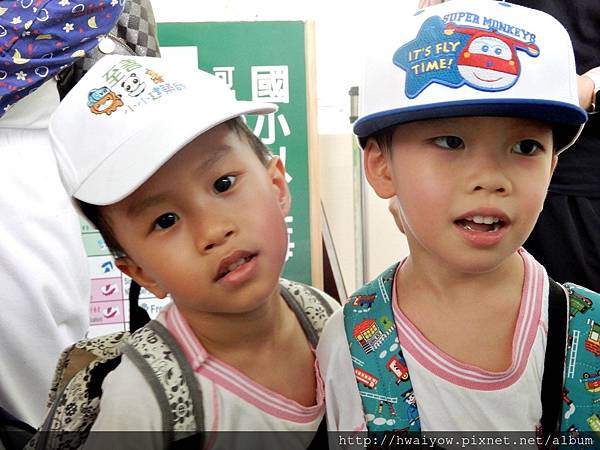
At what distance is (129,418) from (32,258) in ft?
0.97

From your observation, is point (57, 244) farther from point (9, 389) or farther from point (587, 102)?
point (587, 102)

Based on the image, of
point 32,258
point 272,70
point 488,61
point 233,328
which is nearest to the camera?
point 488,61

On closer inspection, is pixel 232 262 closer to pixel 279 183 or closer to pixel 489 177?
pixel 279 183

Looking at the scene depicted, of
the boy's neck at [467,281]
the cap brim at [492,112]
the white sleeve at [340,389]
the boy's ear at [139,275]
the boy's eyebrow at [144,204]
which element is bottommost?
the white sleeve at [340,389]

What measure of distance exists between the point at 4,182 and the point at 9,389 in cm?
26

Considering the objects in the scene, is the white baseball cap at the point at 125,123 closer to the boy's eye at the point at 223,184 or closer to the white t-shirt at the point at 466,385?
the boy's eye at the point at 223,184

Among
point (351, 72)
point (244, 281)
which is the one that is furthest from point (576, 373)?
point (351, 72)

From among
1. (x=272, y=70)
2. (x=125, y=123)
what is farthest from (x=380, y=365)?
(x=272, y=70)

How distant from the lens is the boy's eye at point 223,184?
61 cm

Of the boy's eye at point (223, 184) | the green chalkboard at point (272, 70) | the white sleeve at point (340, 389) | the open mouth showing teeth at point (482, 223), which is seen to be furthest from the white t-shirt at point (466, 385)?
the green chalkboard at point (272, 70)

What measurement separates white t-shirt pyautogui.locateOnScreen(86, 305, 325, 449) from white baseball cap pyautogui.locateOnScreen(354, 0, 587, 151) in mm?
301

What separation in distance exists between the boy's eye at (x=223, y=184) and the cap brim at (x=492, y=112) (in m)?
0.15

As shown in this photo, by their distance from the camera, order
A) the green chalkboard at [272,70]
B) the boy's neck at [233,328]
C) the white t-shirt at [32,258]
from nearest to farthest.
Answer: the boy's neck at [233,328]
the white t-shirt at [32,258]
the green chalkboard at [272,70]

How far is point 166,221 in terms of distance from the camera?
60 centimetres
